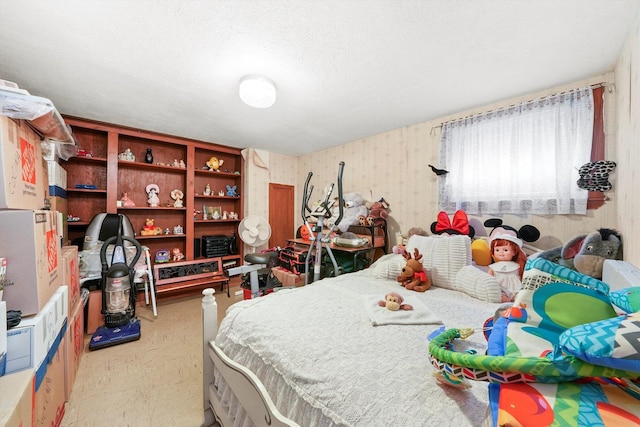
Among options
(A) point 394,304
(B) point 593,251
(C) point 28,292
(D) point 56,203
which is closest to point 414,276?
(A) point 394,304

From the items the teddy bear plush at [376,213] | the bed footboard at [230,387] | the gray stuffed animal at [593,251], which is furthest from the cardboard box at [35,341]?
the gray stuffed animal at [593,251]

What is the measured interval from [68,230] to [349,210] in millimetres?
3450

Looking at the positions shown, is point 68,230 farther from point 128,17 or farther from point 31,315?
point 128,17

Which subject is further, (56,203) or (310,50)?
(56,203)

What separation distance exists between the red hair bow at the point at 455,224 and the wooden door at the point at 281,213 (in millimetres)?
2697

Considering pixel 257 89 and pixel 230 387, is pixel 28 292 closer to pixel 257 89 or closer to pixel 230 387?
pixel 230 387

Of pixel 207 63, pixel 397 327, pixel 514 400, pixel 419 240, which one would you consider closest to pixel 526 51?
pixel 419 240

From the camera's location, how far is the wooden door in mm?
4203

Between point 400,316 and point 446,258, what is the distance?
89 cm

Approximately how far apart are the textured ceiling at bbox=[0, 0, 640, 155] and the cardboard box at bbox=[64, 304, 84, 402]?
6.00 feet

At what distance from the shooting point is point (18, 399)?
0.79 m

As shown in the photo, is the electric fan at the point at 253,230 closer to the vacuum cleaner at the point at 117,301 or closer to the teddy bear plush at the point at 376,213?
the vacuum cleaner at the point at 117,301

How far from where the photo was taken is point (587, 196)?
5.91 feet

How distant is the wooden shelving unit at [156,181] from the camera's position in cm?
294
